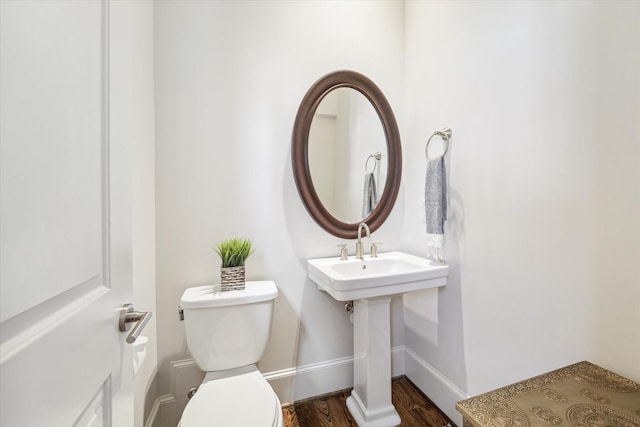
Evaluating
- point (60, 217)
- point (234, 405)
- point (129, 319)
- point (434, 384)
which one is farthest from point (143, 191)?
point (434, 384)

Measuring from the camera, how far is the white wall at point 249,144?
54.8 inches

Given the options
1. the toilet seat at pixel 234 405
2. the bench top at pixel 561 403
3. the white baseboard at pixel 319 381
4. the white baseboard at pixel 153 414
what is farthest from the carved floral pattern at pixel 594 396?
the white baseboard at pixel 153 414

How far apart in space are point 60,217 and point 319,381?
5.46 ft

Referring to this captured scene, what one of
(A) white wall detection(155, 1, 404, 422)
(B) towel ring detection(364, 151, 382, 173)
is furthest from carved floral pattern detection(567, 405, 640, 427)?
(B) towel ring detection(364, 151, 382, 173)

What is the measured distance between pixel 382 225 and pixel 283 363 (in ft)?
3.53

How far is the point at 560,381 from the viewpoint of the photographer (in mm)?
747

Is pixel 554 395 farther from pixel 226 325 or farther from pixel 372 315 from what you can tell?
pixel 226 325

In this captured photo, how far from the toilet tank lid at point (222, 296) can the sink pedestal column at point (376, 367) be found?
535mm

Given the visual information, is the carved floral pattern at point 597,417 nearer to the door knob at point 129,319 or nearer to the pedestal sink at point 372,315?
the pedestal sink at point 372,315

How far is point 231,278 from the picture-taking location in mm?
1340

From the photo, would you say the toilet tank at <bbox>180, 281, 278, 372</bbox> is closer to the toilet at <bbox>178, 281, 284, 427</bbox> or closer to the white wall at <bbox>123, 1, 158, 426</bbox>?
the toilet at <bbox>178, 281, 284, 427</bbox>

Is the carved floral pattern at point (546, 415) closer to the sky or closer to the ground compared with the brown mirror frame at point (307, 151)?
closer to the ground

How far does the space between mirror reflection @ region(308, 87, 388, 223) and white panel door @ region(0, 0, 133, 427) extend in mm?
1127

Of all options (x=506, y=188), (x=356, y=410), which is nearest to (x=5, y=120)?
(x=506, y=188)
